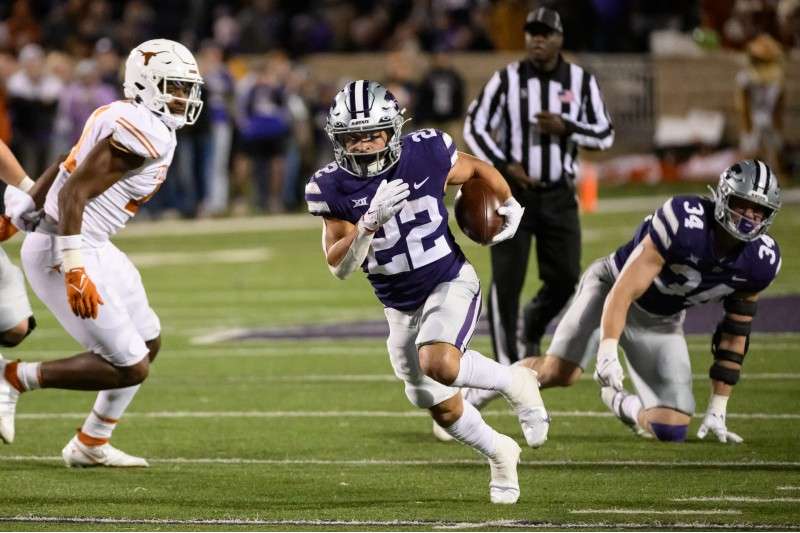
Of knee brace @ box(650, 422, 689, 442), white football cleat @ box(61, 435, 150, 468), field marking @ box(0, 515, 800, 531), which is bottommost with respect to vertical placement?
knee brace @ box(650, 422, 689, 442)

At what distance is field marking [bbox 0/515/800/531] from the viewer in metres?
4.91

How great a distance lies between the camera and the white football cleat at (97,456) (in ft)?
20.6

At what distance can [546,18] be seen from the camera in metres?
7.81

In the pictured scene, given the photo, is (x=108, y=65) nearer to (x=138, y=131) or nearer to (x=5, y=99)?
(x=5, y=99)

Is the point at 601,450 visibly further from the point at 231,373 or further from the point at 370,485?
the point at 231,373

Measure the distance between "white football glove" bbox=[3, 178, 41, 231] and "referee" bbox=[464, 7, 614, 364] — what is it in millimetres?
2520

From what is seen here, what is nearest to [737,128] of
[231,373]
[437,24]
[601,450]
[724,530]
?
[437,24]

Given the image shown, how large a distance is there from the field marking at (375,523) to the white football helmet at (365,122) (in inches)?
47.0

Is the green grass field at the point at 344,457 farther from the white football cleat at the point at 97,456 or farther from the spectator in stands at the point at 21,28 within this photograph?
the spectator in stands at the point at 21,28

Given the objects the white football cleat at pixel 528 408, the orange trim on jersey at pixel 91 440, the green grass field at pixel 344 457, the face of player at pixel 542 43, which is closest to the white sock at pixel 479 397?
the green grass field at pixel 344 457

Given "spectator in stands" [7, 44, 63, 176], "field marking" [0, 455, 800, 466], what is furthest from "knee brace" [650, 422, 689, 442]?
"spectator in stands" [7, 44, 63, 176]

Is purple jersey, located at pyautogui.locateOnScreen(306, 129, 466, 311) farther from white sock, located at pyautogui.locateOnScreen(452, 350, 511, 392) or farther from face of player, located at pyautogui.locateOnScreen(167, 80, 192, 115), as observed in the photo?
face of player, located at pyautogui.locateOnScreen(167, 80, 192, 115)

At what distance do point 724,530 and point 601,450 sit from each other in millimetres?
1638

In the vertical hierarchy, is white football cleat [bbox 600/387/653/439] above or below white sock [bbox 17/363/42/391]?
below
